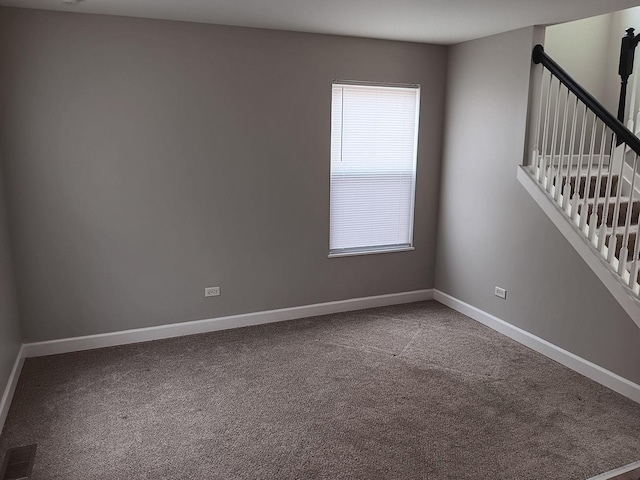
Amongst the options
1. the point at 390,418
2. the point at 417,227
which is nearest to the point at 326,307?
the point at 417,227

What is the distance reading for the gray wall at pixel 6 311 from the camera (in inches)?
123

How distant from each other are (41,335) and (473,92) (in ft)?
13.7

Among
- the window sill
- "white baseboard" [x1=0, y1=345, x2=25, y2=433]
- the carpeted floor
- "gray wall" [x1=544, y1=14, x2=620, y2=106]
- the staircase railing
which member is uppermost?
"gray wall" [x1=544, y1=14, x2=620, y2=106]

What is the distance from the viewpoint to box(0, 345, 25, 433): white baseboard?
2947 mm

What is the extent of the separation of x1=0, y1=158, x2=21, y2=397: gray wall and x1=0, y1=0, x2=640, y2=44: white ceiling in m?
1.54

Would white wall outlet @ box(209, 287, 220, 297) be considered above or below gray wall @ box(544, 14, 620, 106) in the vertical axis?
below

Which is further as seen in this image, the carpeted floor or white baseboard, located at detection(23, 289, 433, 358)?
white baseboard, located at detection(23, 289, 433, 358)

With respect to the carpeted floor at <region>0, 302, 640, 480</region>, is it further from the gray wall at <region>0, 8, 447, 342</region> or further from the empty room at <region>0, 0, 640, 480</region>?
the gray wall at <region>0, 8, 447, 342</region>

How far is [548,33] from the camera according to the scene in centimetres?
455

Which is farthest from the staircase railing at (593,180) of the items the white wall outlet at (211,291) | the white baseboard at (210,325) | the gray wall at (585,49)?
the white wall outlet at (211,291)

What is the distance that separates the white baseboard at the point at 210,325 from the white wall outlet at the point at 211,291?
22 centimetres

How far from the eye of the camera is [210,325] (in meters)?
4.36

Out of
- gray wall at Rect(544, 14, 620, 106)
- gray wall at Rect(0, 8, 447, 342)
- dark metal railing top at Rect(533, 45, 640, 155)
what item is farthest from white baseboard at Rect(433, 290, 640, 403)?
gray wall at Rect(544, 14, 620, 106)

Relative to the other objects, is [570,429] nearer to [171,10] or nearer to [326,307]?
[326,307]
